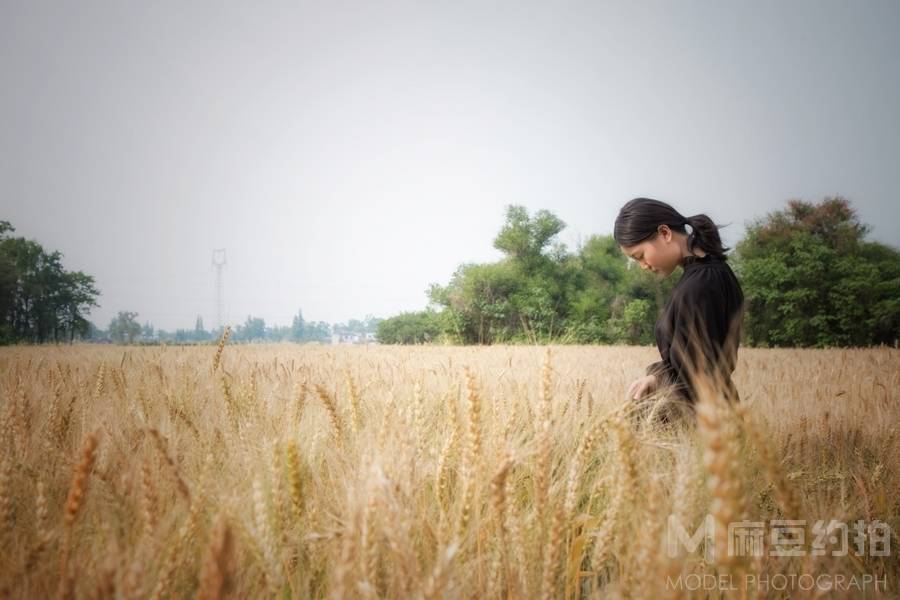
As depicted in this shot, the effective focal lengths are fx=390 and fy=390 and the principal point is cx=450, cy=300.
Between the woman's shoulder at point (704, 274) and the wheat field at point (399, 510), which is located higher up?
the woman's shoulder at point (704, 274)

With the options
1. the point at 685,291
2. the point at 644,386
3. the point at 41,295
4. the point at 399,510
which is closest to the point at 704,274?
the point at 685,291

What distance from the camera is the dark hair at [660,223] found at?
2527 mm

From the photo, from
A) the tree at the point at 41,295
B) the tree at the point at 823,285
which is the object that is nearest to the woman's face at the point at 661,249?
the tree at the point at 823,285

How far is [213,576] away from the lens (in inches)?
21.2

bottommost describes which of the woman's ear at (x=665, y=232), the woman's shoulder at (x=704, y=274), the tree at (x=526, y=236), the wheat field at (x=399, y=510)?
the wheat field at (x=399, y=510)

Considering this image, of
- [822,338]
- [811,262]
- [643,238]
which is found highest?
[811,262]

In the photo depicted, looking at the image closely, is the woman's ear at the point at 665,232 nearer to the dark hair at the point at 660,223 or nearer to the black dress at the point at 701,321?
the dark hair at the point at 660,223

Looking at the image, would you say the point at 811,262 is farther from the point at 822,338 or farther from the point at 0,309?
the point at 0,309

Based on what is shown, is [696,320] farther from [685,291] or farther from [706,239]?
[706,239]

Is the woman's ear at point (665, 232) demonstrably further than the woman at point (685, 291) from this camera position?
Yes

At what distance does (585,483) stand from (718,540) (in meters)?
1.19

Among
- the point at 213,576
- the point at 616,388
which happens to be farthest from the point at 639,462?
the point at 616,388

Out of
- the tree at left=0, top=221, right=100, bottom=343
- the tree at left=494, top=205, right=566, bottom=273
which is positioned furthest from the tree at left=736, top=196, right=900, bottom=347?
the tree at left=0, top=221, right=100, bottom=343

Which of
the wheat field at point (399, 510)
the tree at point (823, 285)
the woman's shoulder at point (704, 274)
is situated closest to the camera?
the wheat field at point (399, 510)
